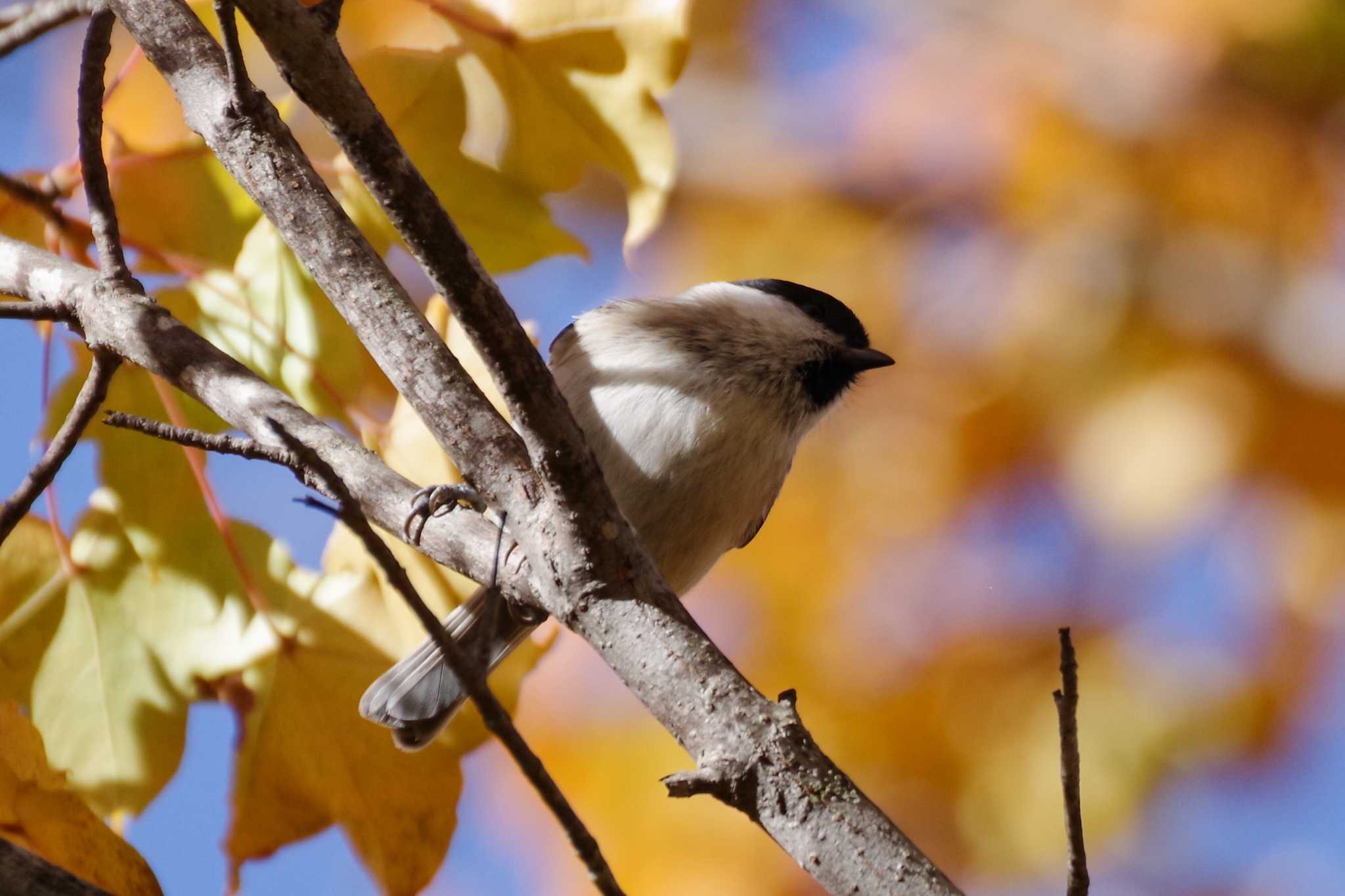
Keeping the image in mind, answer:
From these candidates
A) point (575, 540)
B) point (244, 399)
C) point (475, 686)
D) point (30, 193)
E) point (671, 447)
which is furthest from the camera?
point (671, 447)

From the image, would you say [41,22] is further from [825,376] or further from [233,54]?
[825,376]

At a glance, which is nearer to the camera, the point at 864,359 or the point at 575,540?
the point at 575,540

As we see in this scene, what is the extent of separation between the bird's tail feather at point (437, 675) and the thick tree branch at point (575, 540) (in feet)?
1.15

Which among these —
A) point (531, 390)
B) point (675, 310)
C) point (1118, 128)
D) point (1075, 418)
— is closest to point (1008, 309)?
point (1075, 418)

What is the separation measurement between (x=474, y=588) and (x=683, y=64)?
2.03 ft

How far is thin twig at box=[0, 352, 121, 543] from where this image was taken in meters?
0.92

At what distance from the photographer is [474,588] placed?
130cm

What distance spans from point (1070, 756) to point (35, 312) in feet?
2.95

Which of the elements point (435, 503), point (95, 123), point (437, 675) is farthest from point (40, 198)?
point (437, 675)

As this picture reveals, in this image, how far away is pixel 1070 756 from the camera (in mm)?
684

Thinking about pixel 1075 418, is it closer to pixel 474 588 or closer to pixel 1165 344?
pixel 1165 344

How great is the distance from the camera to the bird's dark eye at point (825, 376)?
150 cm

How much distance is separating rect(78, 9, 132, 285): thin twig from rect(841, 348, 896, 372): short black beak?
931mm

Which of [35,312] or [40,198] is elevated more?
[40,198]
